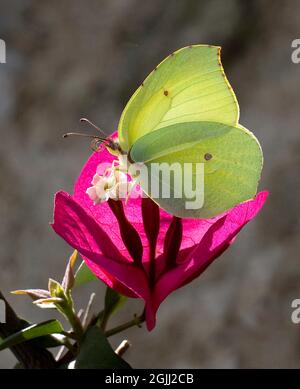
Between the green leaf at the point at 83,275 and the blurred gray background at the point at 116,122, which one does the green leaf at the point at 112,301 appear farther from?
the blurred gray background at the point at 116,122

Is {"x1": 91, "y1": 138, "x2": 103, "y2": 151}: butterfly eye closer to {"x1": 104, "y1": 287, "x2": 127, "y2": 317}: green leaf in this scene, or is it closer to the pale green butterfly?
the pale green butterfly

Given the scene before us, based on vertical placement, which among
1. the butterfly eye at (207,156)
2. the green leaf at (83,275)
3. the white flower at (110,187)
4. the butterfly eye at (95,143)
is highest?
the butterfly eye at (95,143)

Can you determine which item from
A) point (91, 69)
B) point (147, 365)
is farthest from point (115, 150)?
point (91, 69)

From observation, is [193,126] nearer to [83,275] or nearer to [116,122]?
[83,275]

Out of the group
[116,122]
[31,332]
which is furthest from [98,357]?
[116,122]

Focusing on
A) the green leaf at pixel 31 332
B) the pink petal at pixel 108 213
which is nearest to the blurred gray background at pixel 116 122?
the pink petal at pixel 108 213

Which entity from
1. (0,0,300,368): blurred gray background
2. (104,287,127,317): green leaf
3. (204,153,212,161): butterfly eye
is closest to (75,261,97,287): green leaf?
(104,287,127,317): green leaf

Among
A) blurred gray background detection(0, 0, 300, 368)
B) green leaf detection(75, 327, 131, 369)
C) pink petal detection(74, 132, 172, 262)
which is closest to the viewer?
green leaf detection(75, 327, 131, 369)
